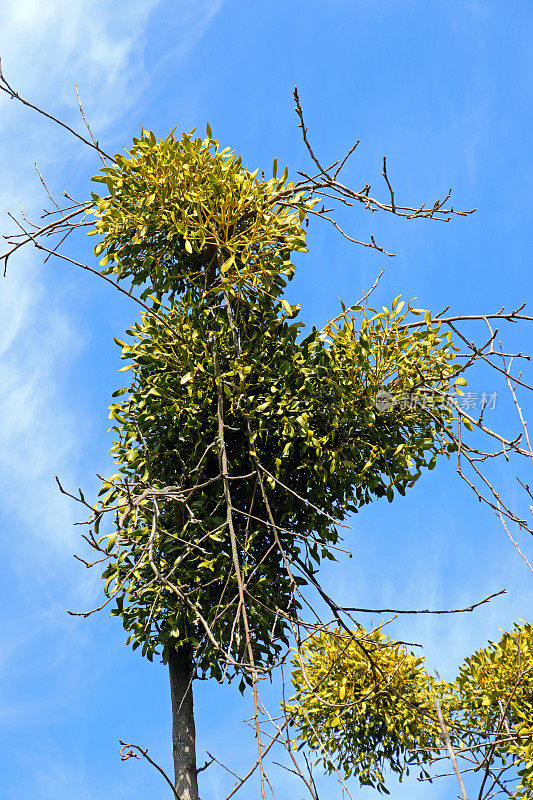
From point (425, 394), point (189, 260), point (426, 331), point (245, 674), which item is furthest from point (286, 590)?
point (189, 260)

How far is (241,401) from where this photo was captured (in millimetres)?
4242

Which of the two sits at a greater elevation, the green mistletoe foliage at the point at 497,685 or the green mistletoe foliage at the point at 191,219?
the green mistletoe foliage at the point at 191,219

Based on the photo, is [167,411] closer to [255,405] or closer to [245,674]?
[255,405]

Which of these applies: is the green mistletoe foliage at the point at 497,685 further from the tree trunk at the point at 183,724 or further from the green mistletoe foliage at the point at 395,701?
the tree trunk at the point at 183,724

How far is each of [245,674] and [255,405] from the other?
1.53m

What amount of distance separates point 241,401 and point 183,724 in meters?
1.86

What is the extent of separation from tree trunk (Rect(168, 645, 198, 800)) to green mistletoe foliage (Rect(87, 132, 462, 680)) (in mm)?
148

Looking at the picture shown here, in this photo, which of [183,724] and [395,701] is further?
[395,701]

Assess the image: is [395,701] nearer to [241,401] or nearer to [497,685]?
[497,685]

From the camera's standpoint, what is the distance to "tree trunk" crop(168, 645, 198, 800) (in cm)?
421

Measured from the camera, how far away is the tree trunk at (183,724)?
421 centimetres

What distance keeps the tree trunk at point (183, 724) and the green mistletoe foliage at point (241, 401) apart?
0.15 meters

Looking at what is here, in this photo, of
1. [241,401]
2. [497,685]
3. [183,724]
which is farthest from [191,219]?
[497,685]

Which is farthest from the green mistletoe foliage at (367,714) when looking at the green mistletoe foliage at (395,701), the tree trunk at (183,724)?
the tree trunk at (183,724)
